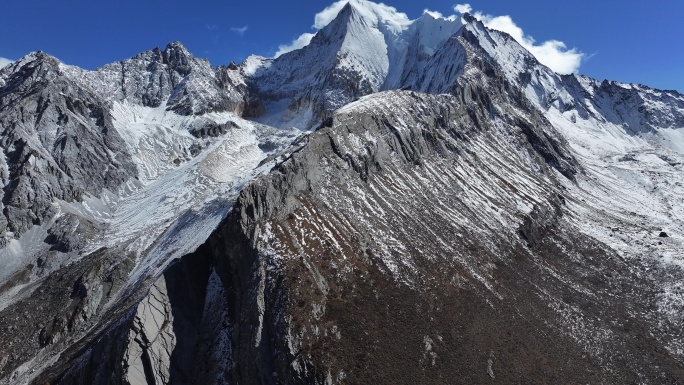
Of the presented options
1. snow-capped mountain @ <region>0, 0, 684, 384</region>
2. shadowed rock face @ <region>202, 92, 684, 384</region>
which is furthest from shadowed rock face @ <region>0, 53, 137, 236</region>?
shadowed rock face @ <region>202, 92, 684, 384</region>

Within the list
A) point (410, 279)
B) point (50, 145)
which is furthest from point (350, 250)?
point (50, 145)

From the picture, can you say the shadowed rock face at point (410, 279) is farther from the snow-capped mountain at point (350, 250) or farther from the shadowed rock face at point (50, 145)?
the shadowed rock face at point (50, 145)

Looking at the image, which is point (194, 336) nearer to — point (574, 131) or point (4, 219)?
point (4, 219)

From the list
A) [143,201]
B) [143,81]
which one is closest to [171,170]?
[143,201]

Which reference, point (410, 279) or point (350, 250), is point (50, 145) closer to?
point (350, 250)

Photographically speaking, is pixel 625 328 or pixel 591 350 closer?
pixel 591 350

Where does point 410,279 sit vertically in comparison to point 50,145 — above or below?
below

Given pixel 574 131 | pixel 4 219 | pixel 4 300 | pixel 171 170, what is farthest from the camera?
pixel 574 131

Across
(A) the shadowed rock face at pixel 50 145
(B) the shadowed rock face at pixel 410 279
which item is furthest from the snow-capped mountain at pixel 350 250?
(A) the shadowed rock face at pixel 50 145
